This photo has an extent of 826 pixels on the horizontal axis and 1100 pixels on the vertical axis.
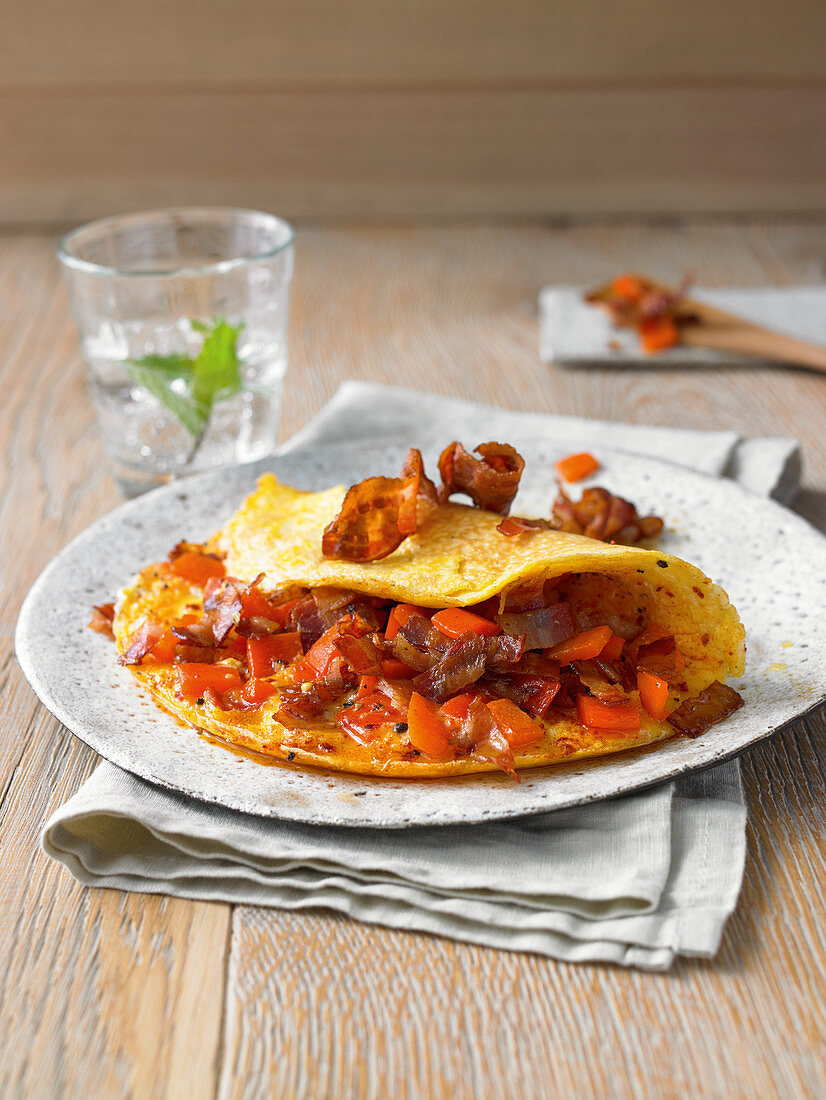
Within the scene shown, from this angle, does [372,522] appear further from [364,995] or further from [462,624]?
[364,995]

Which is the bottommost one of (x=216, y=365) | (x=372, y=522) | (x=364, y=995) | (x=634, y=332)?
(x=634, y=332)

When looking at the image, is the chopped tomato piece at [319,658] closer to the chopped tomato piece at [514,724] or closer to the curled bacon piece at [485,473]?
the chopped tomato piece at [514,724]

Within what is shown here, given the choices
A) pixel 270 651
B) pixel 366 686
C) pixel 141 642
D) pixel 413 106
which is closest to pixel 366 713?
pixel 366 686

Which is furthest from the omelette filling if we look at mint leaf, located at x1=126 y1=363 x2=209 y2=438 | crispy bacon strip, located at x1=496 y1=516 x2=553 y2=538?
mint leaf, located at x1=126 y1=363 x2=209 y2=438

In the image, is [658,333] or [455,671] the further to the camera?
[658,333]

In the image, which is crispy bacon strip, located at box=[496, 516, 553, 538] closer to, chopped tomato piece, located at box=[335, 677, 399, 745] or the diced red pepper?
chopped tomato piece, located at box=[335, 677, 399, 745]
